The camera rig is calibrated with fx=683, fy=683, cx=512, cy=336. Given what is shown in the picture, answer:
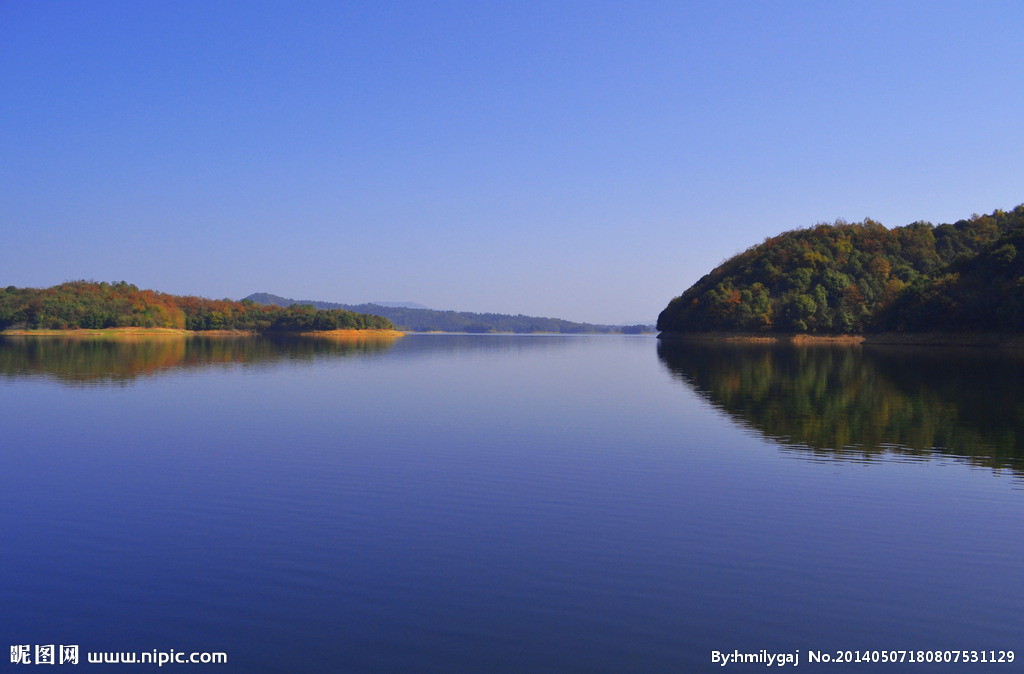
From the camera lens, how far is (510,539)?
10.6m

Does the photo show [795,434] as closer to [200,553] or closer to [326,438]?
[326,438]

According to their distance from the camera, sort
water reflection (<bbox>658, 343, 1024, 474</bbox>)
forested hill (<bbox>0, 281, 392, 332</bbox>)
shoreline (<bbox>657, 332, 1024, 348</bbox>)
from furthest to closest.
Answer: forested hill (<bbox>0, 281, 392, 332</bbox>)
shoreline (<bbox>657, 332, 1024, 348</bbox>)
water reflection (<bbox>658, 343, 1024, 474</bbox>)

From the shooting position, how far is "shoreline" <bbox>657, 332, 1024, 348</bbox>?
88.2m

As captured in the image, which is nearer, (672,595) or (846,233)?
(672,595)

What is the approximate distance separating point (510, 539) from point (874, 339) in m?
123

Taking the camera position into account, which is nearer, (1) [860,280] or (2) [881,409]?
(2) [881,409]

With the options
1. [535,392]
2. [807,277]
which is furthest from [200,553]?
[807,277]

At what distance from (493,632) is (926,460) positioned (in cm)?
1431

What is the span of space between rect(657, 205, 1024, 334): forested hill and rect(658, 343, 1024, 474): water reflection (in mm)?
55699

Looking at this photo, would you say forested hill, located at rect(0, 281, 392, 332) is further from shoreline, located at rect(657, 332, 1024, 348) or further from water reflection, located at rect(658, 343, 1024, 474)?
water reflection, located at rect(658, 343, 1024, 474)

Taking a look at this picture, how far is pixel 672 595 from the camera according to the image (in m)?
8.46

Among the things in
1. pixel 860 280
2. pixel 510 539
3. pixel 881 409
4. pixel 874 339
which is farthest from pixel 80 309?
pixel 510 539

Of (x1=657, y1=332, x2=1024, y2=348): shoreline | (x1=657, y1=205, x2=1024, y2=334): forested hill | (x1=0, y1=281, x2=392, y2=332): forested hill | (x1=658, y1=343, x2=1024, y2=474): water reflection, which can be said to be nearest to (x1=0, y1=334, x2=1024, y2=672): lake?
(x1=658, y1=343, x2=1024, y2=474): water reflection

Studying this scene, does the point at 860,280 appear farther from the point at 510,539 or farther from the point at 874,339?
the point at 510,539
